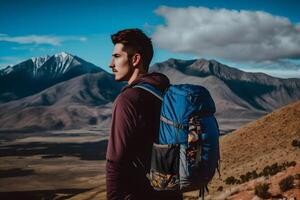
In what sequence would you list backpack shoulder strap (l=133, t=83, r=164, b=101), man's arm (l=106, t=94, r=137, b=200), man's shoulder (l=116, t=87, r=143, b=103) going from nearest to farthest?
1. man's arm (l=106, t=94, r=137, b=200)
2. man's shoulder (l=116, t=87, r=143, b=103)
3. backpack shoulder strap (l=133, t=83, r=164, b=101)

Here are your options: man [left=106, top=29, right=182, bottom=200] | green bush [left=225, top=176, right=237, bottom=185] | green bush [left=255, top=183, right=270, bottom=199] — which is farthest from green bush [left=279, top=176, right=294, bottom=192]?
green bush [left=225, top=176, right=237, bottom=185]

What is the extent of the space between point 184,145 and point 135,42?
3.64 ft

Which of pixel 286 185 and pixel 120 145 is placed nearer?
pixel 120 145

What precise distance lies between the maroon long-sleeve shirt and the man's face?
37 centimetres

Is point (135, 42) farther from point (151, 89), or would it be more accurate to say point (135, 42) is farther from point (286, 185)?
point (286, 185)

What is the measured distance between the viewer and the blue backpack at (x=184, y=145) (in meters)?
3.38

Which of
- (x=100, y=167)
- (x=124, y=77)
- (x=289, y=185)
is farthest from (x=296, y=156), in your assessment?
(x=100, y=167)

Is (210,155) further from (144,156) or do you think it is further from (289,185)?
(289,185)

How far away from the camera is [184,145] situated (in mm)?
3383

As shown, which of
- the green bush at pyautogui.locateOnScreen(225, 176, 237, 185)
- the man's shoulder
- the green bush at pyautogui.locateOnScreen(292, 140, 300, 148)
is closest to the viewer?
the man's shoulder

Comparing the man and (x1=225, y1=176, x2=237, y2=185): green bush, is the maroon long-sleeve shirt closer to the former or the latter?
the man

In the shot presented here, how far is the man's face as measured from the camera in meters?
3.96

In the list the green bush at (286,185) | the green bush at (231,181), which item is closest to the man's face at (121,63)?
the green bush at (286,185)

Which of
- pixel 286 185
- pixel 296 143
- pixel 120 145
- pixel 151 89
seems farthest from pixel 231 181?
pixel 120 145
